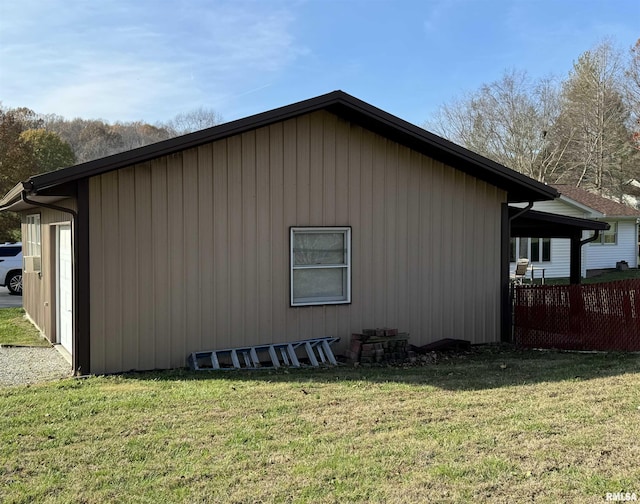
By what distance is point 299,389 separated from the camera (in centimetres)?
695

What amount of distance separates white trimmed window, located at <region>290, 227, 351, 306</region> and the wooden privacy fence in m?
3.39

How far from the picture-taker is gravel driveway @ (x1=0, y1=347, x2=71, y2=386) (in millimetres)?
7734

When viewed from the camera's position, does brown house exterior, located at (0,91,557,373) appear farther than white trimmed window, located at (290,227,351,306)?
No

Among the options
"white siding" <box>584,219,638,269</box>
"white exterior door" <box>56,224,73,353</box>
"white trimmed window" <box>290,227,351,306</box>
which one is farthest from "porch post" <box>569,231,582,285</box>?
"white siding" <box>584,219,638,269</box>

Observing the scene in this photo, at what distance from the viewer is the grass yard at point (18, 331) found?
1055 centimetres

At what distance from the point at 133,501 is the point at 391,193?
22.4 feet

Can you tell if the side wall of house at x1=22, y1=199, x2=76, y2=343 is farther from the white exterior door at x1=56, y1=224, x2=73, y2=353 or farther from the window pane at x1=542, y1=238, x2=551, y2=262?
the window pane at x1=542, y1=238, x2=551, y2=262

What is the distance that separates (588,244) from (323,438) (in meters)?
24.1

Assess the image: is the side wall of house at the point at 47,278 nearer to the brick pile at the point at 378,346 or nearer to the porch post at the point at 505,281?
the brick pile at the point at 378,346

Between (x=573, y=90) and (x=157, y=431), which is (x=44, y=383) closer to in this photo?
(x=157, y=431)

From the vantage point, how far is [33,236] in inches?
500

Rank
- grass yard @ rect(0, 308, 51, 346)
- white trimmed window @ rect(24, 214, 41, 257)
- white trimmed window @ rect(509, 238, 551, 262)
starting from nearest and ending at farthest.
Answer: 1. grass yard @ rect(0, 308, 51, 346)
2. white trimmed window @ rect(24, 214, 41, 257)
3. white trimmed window @ rect(509, 238, 551, 262)

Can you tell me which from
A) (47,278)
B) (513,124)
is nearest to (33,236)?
(47,278)

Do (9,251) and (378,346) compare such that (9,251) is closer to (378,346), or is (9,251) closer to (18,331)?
→ (18,331)
